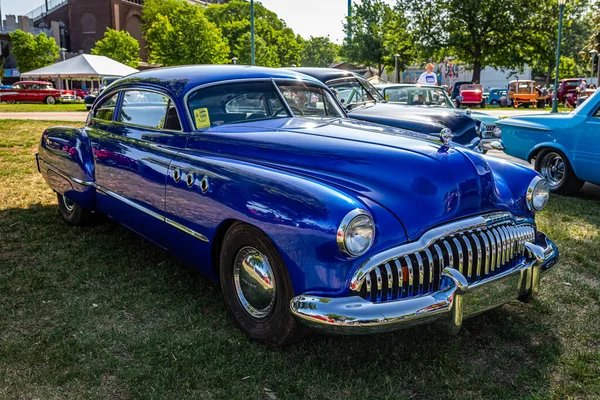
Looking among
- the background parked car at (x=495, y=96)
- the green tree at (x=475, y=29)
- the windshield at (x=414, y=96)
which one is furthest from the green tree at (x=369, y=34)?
the windshield at (x=414, y=96)

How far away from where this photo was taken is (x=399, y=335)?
312 cm

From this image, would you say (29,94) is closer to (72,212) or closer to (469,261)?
(72,212)

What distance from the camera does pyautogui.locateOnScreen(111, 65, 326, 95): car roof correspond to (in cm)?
384

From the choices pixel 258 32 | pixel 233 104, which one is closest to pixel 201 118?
pixel 233 104

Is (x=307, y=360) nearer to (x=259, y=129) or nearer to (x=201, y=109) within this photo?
(x=259, y=129)

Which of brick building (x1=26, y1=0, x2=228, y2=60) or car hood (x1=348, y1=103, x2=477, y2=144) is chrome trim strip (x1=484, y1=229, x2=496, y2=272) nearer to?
car hood (x1=348, y1=103, x2=477, y2=144)

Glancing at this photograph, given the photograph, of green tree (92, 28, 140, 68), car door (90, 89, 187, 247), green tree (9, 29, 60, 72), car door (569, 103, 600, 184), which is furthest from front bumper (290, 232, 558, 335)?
green tree (9, 29, 60, 72)

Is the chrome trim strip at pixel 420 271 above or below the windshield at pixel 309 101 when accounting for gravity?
below

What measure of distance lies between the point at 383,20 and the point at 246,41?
45.3 ft

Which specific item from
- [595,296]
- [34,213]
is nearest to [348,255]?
[595,296]

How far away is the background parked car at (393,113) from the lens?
709cm

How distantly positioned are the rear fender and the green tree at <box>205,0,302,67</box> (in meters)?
50.9

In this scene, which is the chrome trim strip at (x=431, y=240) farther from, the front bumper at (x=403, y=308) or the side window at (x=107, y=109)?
the side window at (x=107, y=109)

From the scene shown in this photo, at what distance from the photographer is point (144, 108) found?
422cm
